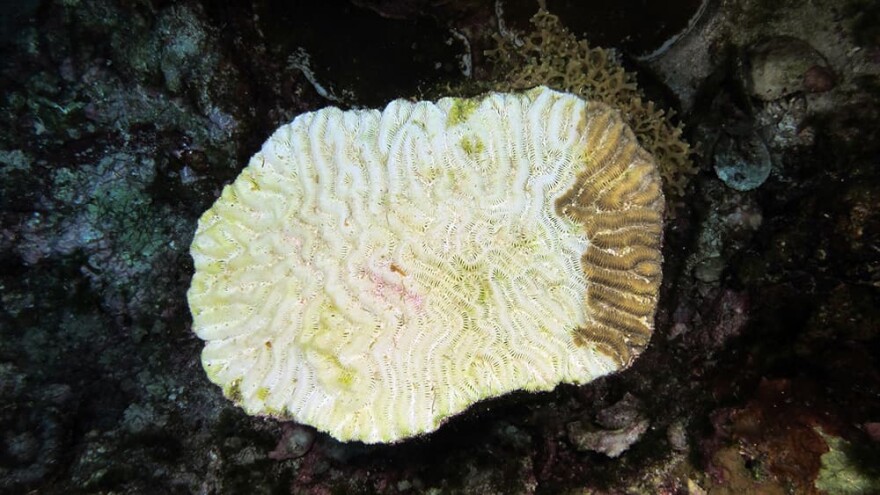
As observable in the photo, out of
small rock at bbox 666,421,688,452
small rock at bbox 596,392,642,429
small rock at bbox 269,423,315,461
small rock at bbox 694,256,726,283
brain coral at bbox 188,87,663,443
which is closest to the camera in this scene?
brain coral at bbox 188,87,663,443

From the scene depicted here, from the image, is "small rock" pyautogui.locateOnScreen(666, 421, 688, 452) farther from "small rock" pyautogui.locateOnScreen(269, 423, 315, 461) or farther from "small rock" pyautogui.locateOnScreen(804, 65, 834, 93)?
"small rock" pyautogui.locateOnScreen(269, 423, 315, 461)

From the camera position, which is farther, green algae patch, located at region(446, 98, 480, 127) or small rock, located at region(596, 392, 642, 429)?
small rock, located at region(596, 392, 642, 429)

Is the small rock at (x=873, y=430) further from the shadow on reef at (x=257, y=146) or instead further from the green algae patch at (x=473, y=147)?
the green algae patch at (x=473, y=147)

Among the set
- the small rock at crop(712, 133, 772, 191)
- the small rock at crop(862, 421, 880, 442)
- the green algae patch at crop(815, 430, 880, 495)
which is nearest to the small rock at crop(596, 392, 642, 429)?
the green algae patch at crop(815, 430, 880, 495)

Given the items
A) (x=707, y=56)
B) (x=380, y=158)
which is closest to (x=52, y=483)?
(x=380, y=158)

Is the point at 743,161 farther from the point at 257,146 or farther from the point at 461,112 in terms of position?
the point at 257,146

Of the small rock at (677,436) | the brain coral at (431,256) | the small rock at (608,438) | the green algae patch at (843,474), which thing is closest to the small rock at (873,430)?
the green algae patch at (843,474)

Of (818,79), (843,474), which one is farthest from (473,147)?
(818,79)
